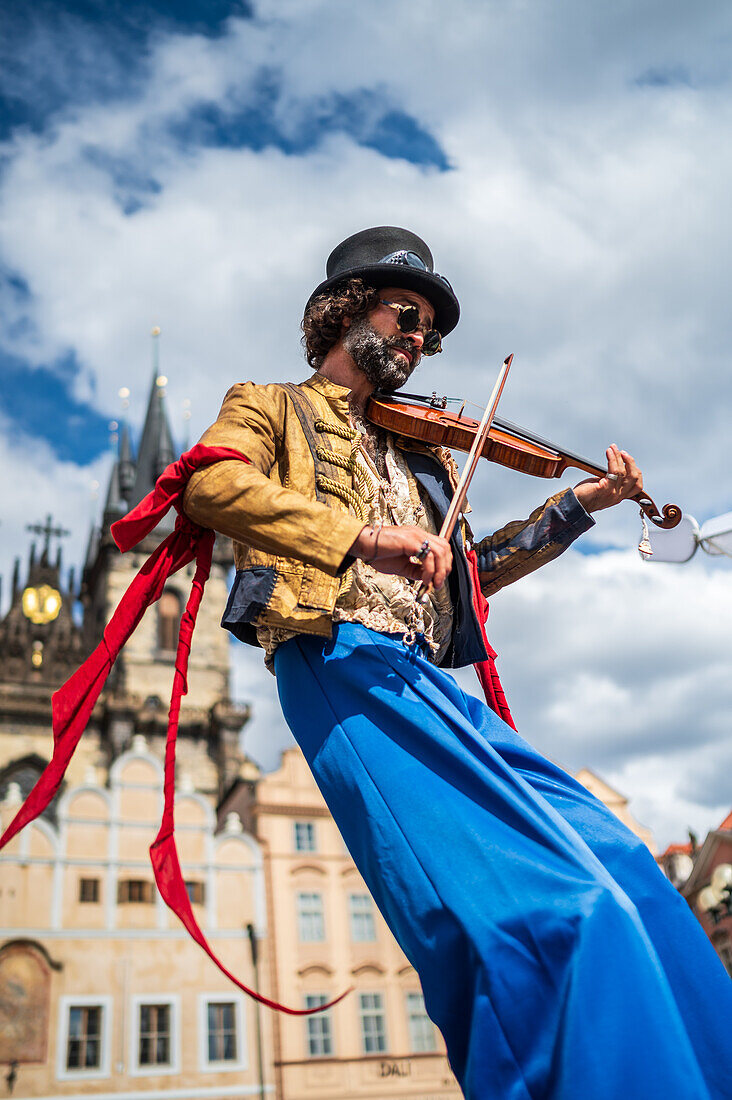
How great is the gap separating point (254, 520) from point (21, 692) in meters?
37.9

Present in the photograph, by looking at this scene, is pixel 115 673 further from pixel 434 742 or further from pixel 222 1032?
pixel 434 742

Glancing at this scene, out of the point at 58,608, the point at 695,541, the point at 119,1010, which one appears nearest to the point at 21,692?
the point at 58,608

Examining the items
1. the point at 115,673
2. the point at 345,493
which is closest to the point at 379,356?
the point at 345,493

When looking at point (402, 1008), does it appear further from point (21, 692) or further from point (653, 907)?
point (653, 907)

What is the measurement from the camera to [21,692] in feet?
121

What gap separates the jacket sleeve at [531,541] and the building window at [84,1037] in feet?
68.5

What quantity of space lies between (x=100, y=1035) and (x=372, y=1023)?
20.7 feet

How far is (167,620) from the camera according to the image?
40469mm

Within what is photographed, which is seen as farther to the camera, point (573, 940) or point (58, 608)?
point (58, 608)

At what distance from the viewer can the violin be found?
254 centimetres

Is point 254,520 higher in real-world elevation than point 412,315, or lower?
lower

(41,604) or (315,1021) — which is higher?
(41,604)

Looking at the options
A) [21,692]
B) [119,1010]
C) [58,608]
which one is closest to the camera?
[119,1010]

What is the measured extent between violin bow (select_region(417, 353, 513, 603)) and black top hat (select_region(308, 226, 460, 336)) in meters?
0.40
